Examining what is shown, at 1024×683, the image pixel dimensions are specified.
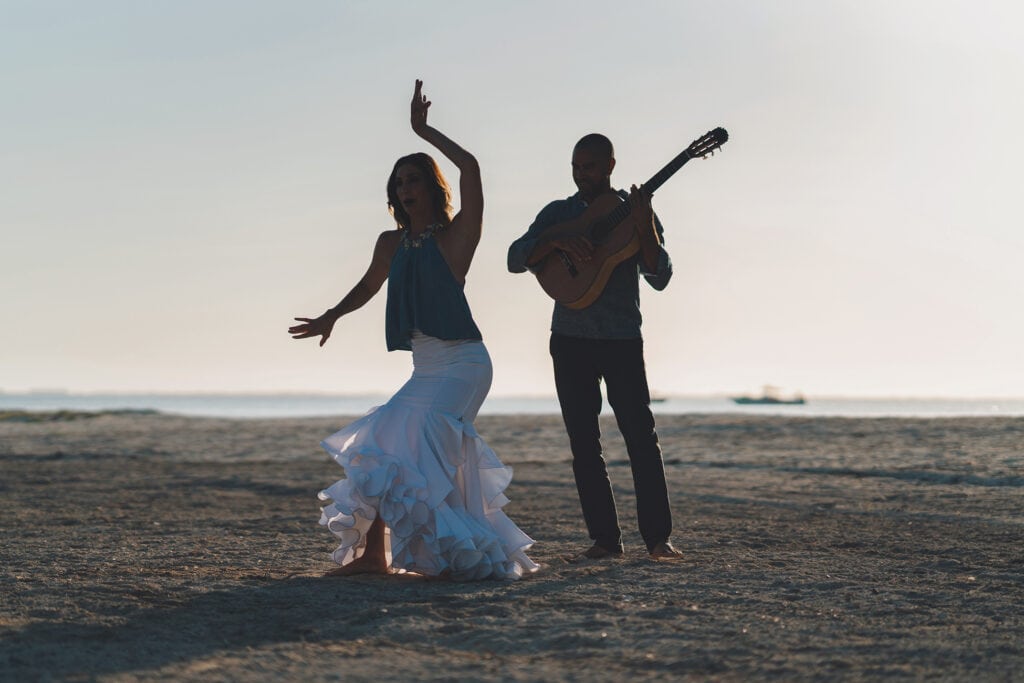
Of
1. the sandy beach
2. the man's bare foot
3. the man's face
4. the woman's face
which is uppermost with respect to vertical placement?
the man's face

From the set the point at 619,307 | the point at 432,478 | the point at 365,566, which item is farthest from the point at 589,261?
the point at 365,566

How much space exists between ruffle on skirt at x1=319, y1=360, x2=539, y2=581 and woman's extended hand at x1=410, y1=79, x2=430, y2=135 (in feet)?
4.83

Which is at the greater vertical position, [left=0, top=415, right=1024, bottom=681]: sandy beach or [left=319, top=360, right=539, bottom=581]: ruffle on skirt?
[left=319, top=360, right=539, bottom=581]: ruffle on skirt

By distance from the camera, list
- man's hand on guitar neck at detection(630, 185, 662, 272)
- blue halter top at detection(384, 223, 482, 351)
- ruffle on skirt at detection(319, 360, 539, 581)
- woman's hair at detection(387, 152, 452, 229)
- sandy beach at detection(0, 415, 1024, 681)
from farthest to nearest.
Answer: man's hand on guitar neck at detection(630, 185, 662, 272), woman's hair at detection(387, 152, 452, 229), blue halter top at detection(384, 223, 482, 351), ruffle on skirt at detection(319, 360, 539, 581), sandy beach at detection(0, 415, 1024, 681)

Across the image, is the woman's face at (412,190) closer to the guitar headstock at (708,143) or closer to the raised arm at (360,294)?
the raised arm at (360,294)

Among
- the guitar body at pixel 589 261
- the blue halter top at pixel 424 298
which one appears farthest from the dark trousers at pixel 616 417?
the blue halter top at pixel 424 298

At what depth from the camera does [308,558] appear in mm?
7457

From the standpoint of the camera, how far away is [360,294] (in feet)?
21.9

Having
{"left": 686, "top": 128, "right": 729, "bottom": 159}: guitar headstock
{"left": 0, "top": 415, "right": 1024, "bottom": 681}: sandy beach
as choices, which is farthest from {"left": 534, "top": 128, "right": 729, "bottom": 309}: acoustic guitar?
{"left": 0, "top": 415, "right": 1024, "bottom": 681}: sandy beach

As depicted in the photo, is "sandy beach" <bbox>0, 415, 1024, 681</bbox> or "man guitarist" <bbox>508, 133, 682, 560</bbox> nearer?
"sandy beach" <bbox>0, 415, 1024, 681</bbox>

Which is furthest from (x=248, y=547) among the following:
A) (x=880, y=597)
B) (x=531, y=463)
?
(x=531, y=463)

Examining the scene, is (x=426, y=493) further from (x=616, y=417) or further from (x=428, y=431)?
(x=616, y=417)

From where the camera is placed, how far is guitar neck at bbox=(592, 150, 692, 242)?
664 centimetres

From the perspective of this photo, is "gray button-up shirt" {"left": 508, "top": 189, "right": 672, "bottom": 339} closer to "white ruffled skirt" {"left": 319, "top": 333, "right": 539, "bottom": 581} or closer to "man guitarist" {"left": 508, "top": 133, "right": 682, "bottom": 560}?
"man guitarist" {"left": 508, "top": 133, "right": 682, "bottom": 560}
